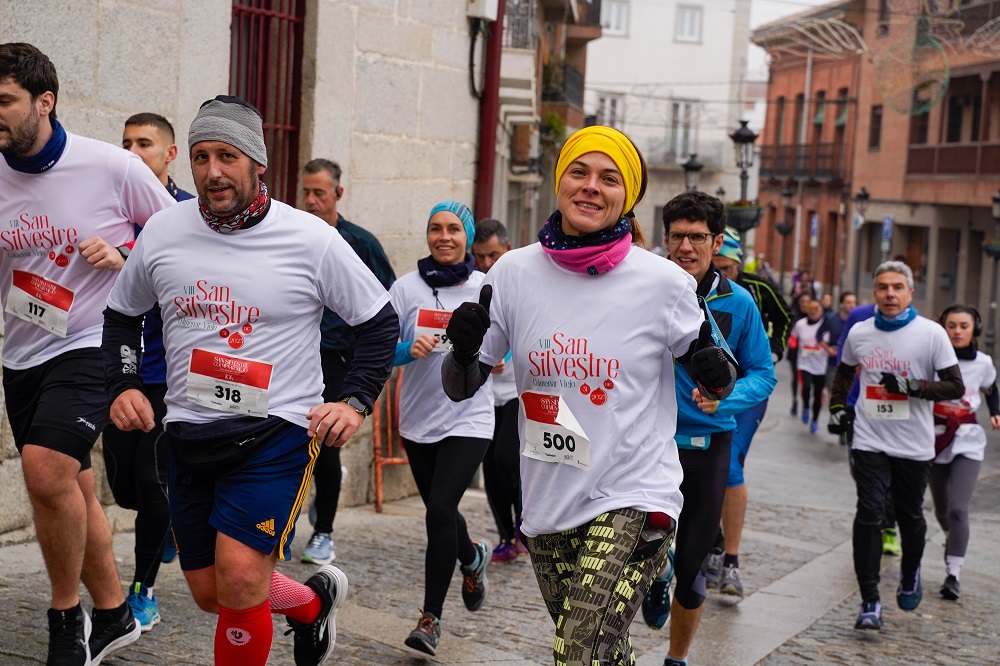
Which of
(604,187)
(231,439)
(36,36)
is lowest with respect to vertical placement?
(231,439)

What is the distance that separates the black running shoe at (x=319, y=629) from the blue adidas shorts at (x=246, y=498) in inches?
20.0

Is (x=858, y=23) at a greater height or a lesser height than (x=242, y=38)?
greater

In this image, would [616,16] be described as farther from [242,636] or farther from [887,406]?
[242,636]

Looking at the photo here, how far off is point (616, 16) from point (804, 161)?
1811cm

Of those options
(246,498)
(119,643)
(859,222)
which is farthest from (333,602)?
(859,222)

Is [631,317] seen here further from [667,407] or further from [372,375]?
[372,375]

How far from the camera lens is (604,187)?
156 inches

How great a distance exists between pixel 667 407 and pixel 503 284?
0.62 meters

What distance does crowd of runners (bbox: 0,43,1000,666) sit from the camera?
3920 millimetres

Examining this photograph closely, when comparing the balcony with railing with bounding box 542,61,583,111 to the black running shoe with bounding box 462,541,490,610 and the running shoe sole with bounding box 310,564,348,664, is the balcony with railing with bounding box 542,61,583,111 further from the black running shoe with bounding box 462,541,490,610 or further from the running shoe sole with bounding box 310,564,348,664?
the running shoe sole with bounding box 310,564,348,664

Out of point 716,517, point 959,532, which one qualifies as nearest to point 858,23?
point 959,532

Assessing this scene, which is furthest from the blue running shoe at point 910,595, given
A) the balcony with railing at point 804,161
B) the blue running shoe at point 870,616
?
the balcony with railing at point 804,161

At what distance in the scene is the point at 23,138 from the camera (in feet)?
14.7

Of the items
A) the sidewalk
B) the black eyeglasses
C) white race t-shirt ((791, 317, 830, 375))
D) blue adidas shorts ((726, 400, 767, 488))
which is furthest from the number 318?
white race t-shirt ((791, 317, 830, 375))
